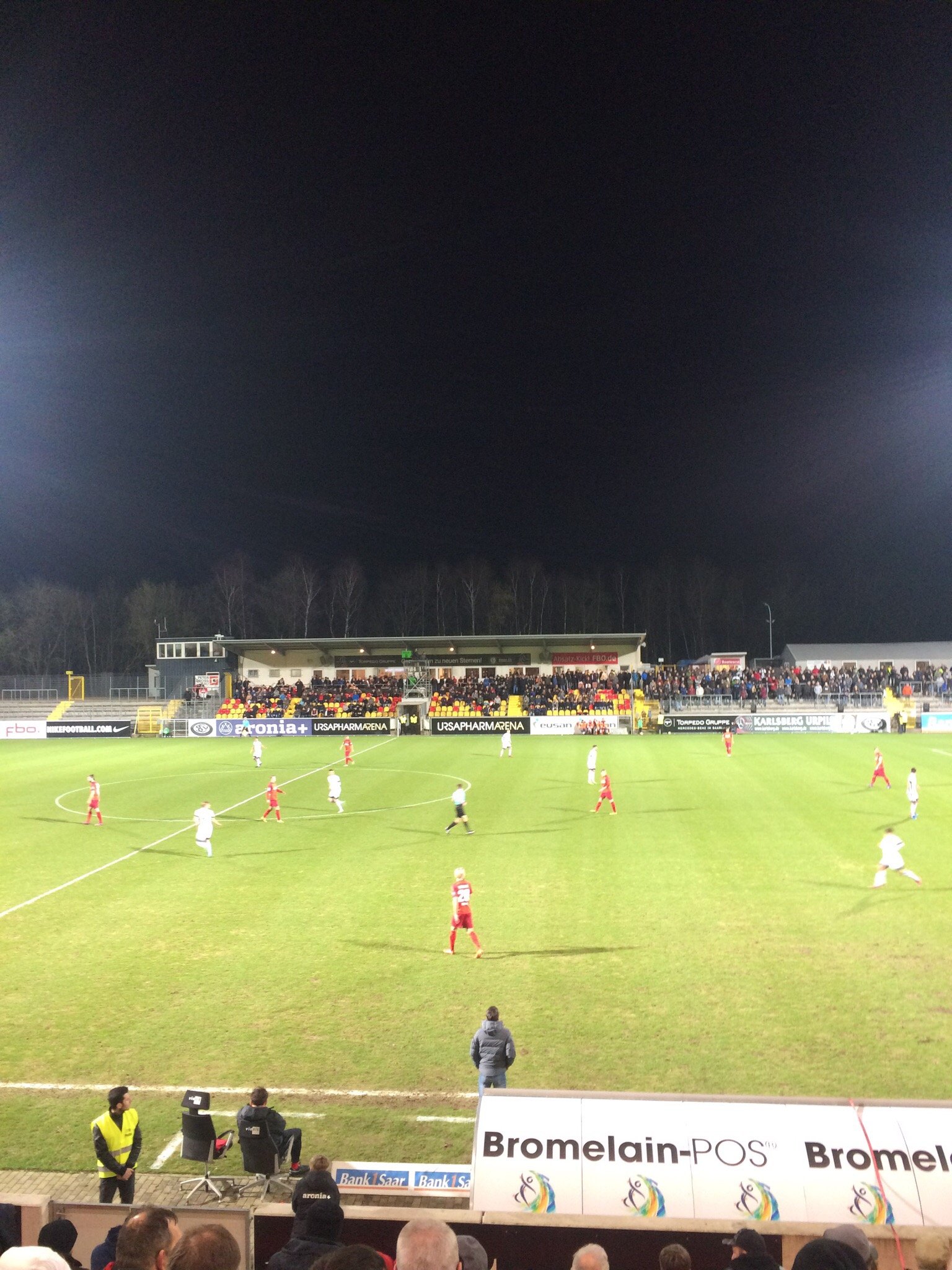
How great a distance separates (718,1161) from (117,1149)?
4.89 m

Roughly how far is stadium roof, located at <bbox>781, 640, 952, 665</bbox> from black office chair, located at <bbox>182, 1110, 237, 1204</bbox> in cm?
6934

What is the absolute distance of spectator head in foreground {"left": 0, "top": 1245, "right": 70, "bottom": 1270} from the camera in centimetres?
335

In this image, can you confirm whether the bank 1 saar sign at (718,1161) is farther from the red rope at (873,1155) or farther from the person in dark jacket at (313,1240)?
the person in dark jacket at (313,1240)

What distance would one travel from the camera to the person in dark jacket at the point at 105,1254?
452 cm

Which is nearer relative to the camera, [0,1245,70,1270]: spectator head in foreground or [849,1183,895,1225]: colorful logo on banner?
[0,1245,70,1270]: spectator head in foreground

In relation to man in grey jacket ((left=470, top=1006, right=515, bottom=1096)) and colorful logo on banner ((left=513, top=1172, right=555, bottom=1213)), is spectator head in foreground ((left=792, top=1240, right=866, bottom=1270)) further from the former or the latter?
man in grey jacket ((left=470, top=1006, right=515, bottom=1096))

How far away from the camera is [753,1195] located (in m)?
5.89

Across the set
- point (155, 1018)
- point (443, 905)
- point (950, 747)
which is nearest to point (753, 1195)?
point (155, 1018)

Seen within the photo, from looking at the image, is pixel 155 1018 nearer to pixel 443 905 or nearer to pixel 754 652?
pixel 443 905

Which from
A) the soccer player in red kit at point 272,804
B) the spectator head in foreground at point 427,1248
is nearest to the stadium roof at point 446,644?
the soccer player in red kit at point 272,804

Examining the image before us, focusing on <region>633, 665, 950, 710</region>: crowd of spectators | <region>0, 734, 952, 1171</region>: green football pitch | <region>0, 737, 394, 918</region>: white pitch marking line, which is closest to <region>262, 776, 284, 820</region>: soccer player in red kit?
<region>0, 734, 952, 1171</region>: green football pitch

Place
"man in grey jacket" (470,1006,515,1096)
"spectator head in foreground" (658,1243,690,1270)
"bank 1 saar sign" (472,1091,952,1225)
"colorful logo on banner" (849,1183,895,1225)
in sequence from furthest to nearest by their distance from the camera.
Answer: "man in grey jacket" (470,1006,515,1096), "bank 1 saar sign" (472,1091,952,1225), "colorful logo on banner" (849,1183,895,1225), "spectator head in foreground" (658,1243,690,1270)

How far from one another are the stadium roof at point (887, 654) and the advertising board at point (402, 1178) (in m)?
68.8

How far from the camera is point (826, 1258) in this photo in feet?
11.4
